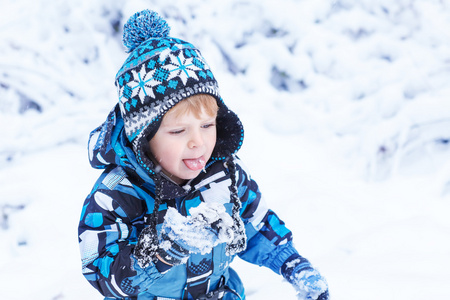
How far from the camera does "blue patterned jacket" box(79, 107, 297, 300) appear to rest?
127 centimetres

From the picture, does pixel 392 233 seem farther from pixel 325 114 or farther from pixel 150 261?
pixel 150 261

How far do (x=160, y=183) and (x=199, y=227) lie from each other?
19cm

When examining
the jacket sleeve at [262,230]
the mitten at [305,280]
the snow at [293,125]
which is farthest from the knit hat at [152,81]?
the snow at [293,125]

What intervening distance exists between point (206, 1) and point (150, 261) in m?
3.36

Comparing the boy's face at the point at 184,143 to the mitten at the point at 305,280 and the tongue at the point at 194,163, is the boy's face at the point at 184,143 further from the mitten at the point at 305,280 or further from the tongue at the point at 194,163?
the mitten at the point at 305,280

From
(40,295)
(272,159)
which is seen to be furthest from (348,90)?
(40,295)

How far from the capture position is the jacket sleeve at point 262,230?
5.26ft

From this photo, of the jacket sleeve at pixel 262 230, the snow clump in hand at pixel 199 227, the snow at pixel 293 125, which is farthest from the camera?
the snow at pixel 293 125

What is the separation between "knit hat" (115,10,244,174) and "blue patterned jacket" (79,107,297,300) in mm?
83

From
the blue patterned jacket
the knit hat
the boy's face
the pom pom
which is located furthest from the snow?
the pom pom

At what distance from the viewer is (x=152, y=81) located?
4.22ft

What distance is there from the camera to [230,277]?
1.73 metres

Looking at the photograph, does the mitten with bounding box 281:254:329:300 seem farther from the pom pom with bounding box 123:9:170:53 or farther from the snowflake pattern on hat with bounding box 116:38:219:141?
the pom pom with bounding box 123:9:170:53

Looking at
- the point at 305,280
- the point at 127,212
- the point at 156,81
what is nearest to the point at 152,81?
the point at 156,81
